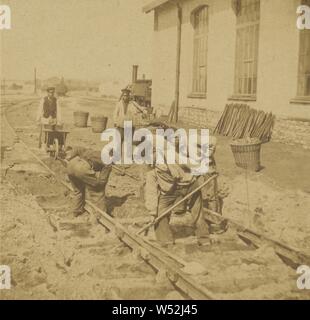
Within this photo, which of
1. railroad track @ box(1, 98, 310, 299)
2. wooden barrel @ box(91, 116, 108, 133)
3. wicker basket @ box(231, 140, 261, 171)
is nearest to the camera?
railroad track @ box(1, 98, 310, 299)

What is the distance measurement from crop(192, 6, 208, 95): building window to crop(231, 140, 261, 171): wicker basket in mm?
2901

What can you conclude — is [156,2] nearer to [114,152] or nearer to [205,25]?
[205,25]

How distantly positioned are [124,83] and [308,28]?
3.37 meters

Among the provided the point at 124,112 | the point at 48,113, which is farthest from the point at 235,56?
the point at 48,113

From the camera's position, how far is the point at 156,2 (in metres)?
10.5

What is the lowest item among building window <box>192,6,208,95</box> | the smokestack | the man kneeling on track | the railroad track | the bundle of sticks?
the railroad track

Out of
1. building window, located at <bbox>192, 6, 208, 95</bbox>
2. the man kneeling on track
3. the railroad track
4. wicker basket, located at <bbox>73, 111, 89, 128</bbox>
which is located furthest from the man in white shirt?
building window, located at <bbox>192, 6, 208, 95</bbox>

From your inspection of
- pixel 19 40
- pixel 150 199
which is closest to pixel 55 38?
pixel 19 40

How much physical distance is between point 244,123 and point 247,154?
61.9 inches

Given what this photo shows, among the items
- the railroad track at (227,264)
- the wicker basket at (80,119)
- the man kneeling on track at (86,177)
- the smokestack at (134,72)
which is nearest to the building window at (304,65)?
the smokestack at (134,72)

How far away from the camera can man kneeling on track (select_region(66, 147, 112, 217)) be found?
6.48 metres

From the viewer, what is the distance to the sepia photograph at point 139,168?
512 cm

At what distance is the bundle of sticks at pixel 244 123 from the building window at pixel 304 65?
0.76 m

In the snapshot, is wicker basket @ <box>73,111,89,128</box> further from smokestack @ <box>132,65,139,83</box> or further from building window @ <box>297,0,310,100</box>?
building window @ <box>297,0,310,100</box>
